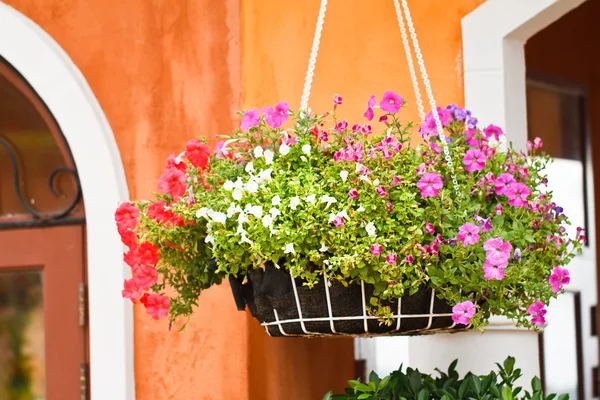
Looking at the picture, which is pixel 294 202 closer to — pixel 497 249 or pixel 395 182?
pixel 395 182

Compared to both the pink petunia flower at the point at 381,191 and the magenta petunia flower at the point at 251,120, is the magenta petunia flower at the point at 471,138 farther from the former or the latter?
the magenta petunia flower at the point at 251,120

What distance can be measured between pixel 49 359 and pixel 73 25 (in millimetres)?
1066

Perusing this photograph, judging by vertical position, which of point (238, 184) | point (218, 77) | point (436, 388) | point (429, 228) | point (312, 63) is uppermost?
point (218, 77)

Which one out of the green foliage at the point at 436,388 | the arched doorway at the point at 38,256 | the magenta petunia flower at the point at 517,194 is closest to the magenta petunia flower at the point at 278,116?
the magenta petunia flower at the point at 517,194

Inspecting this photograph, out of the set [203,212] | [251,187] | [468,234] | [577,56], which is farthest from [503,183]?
[577,56]

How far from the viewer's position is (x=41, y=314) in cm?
323

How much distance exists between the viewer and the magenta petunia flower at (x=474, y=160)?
6.90 feet

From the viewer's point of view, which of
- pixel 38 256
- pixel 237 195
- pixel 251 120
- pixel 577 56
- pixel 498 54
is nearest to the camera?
pixel 237 195

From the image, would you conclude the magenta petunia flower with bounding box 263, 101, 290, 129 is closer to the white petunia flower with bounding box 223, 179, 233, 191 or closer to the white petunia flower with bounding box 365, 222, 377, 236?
the white petunia flower with bounding box 223, 179, 233, 191

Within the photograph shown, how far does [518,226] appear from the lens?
2.06 m

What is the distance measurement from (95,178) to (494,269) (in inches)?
60.5

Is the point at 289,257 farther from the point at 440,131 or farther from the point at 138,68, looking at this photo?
the point at 138,68

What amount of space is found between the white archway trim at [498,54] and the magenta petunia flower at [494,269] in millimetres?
892

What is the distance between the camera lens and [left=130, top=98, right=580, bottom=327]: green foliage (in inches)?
78.2
